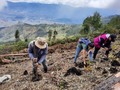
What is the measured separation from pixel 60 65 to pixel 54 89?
16.7 feet

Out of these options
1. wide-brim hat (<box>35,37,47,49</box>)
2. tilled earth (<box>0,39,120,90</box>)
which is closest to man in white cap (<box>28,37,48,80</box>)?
wide-brim hat (<box>35,37,47,49</box>)

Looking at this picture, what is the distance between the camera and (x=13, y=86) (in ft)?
46.9

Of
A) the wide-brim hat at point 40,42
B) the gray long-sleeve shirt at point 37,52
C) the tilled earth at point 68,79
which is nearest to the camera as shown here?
the tilled earth at point 68,79

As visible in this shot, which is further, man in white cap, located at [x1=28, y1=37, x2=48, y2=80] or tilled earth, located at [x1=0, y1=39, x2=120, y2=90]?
man in white cap, located at [x1=28, y1=37, x2=48, y2=80]

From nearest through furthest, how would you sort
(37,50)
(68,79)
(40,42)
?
(40,42)
(68,79)
(37,50)

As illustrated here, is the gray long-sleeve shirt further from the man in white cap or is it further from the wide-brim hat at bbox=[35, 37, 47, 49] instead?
the wide-brim hat at bbox=[35, 37, 47, 49]

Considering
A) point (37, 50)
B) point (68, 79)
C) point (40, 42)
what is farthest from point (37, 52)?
point (68, 79)

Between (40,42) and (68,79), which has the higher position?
(40,42)

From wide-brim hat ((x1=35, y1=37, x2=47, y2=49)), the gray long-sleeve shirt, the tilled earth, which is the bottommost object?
the tilled earth

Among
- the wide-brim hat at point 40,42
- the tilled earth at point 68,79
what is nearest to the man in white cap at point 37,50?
the wide-brim hat at point 40,42

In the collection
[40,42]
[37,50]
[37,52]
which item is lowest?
[37,52]

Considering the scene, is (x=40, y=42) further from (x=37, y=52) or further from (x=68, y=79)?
(x=68, y=79)

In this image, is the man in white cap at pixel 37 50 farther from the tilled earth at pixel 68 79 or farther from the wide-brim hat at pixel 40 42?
the tilled earth at pixel 68 79

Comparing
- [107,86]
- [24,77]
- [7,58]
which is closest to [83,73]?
[24,77]
